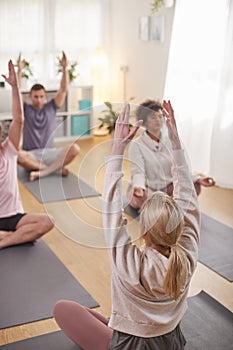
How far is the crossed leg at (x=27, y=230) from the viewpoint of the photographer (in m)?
3.34

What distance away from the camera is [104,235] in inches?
71.2

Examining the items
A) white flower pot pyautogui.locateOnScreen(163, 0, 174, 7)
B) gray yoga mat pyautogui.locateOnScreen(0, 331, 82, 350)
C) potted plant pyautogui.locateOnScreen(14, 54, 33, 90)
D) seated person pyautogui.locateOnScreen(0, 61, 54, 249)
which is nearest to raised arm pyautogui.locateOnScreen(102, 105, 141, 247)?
gray yoga mat pyautogui.locateOnScreen(0, 331, 82, 350)

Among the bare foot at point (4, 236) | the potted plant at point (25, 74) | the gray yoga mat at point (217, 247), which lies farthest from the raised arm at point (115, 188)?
the potted plant at point (25, 74)

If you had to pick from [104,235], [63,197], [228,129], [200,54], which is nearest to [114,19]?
[200,54]

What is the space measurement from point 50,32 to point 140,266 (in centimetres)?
512

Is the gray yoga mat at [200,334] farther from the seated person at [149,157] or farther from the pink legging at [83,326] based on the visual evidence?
the seated person at [149,157]

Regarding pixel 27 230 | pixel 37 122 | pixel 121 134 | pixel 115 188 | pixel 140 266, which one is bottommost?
pixel 27 230

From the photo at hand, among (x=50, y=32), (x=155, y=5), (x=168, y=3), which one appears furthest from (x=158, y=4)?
(x=50, y=32)

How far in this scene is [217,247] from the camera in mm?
3451

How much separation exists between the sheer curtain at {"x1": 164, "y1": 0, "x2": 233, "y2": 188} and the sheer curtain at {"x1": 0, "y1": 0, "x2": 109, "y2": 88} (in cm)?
173

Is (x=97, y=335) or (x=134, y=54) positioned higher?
(x=134, y=54)

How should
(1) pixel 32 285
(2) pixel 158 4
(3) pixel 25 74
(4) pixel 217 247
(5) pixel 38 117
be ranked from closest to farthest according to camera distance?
(1) pixel 32 285, (4) pixel 217 247, (5) pixel 38 117, (2) pixel 158 4, (3) pixel 25 74

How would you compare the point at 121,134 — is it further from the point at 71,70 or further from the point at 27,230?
the point at 71,70

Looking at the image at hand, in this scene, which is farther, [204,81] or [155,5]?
[155,5]
